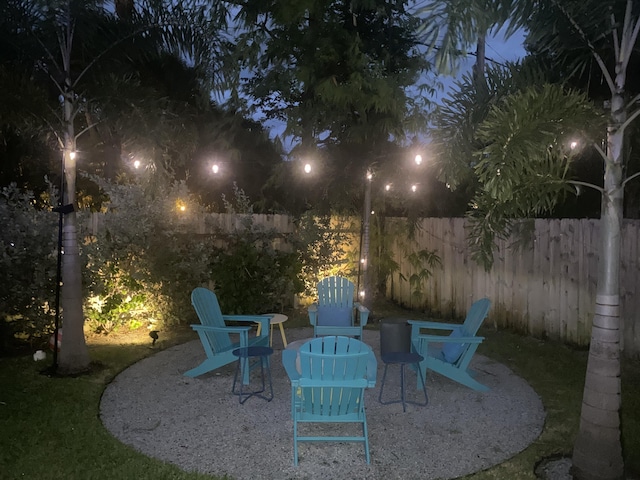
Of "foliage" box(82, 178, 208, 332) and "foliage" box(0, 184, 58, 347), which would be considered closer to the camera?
"foliage" box(0, 184, 58, 347)

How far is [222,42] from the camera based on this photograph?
6344 millimetres

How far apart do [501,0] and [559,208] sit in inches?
323

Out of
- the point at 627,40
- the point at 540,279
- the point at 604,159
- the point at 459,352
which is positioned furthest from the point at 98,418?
the point at 540,279

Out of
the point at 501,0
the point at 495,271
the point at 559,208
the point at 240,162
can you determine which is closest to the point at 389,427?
the point at 501,0

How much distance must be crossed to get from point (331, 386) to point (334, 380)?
0.35 feet

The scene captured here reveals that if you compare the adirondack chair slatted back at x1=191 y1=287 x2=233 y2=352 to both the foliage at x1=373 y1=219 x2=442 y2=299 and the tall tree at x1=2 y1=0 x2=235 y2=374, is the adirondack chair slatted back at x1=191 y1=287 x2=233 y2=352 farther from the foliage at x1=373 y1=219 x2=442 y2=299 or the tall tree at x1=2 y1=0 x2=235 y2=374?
the foliage at x1=373 y1=219 x2=442 y2=299

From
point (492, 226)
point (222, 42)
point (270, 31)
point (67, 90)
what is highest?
point (270, 31)

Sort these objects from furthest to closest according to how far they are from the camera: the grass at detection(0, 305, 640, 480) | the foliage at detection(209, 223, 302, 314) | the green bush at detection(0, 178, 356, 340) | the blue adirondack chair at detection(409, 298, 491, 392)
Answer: the foliage at detection(209, 223, 302, 314)
the green bush at detection(0, 178, 356, 340)
the blue adirondack chair at detection(409, 298, 491, 392)
the grass at detection(0, 305, 640, 480)

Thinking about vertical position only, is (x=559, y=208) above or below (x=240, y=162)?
below

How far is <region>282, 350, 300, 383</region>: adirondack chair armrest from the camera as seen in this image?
3.99m

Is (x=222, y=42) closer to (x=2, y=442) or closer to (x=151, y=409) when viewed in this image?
→ (x=151, y=409)

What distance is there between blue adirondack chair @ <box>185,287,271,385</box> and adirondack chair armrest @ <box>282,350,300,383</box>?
863mm

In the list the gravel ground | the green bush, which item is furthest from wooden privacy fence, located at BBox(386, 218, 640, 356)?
the green bush

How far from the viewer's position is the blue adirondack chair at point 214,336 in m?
5.09
